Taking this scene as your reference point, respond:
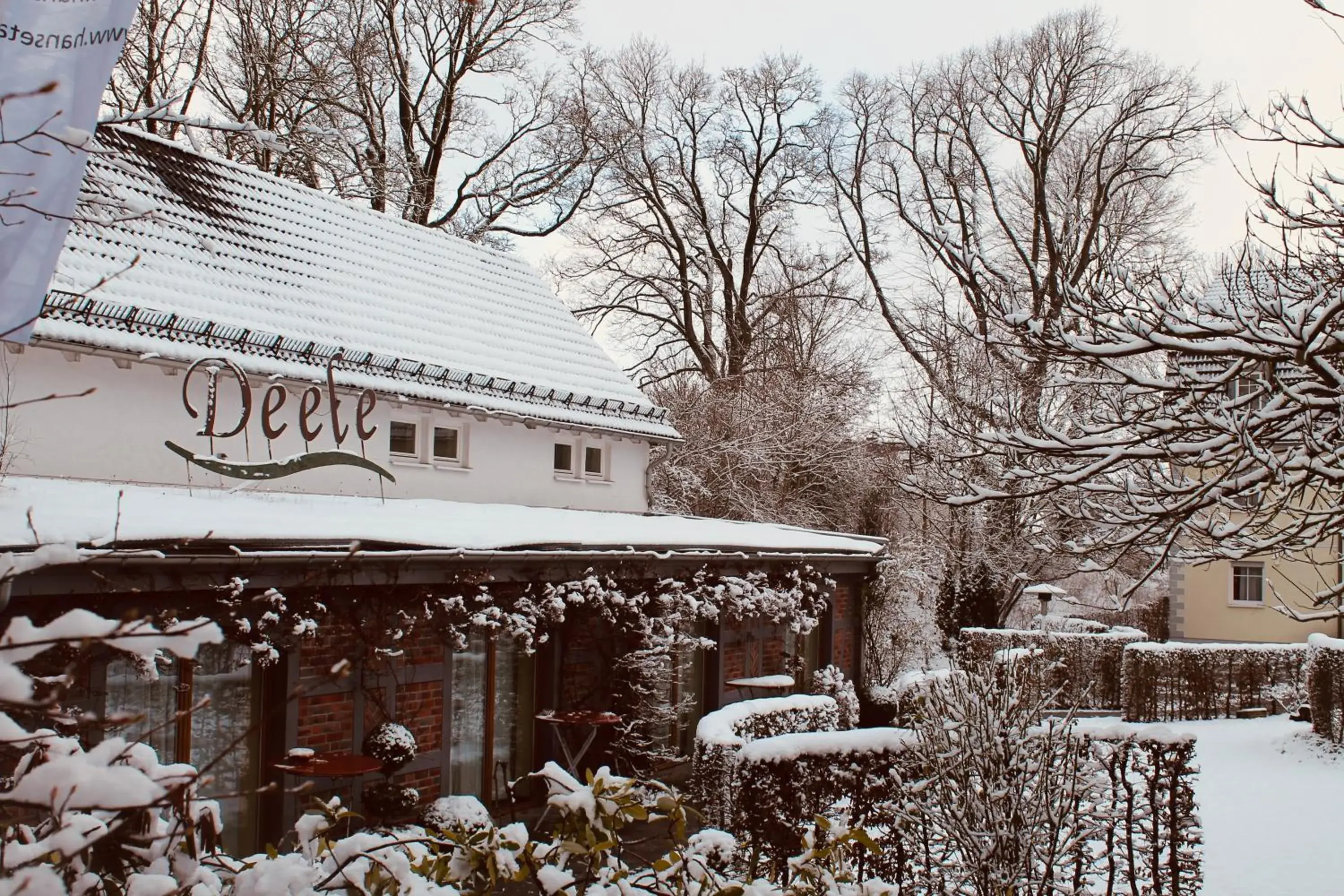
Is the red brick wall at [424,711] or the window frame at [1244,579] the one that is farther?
the window frame at [1244,579]

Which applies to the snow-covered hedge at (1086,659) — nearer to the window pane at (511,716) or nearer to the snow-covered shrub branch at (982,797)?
the window pane at (511,716)

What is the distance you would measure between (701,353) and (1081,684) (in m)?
14.1

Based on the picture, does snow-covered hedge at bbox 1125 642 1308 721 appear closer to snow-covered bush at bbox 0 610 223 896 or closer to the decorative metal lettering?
the decorative metal lettering

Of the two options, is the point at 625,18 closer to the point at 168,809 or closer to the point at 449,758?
the point at 449,758

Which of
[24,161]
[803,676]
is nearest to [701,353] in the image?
[803,676]

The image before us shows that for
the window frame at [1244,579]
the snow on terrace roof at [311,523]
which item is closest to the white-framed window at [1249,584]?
the window frame at [1244,579]

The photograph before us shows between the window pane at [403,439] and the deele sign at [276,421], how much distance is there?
1.39 ft

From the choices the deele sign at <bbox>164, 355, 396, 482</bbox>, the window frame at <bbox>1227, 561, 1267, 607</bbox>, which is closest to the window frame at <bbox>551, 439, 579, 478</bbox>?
the deele sign at <bbox>164, 355, 396, 482</bbox>

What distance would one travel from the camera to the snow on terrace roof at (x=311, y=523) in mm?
6746

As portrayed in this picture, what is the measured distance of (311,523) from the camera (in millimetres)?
8547

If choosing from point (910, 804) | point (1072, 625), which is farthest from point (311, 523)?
point (1072, 625)

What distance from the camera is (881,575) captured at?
17875 millimetres

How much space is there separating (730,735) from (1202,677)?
1317 cm

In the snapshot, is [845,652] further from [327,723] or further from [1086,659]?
[327,723]
